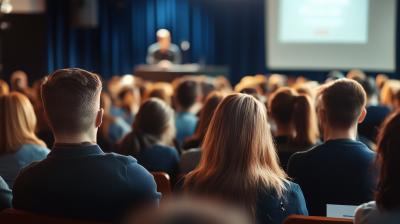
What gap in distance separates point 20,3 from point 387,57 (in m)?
8.15

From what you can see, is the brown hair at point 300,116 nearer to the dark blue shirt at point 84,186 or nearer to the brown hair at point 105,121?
the dark blue shirt at point 84,186

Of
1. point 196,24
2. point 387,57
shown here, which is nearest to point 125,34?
point 196,24

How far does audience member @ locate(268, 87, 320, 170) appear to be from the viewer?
2.45 m

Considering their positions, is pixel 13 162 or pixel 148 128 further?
pixel 148 128

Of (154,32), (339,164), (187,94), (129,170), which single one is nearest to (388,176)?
(339,164)

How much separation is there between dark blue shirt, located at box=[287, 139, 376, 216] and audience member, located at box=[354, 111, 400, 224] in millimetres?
635

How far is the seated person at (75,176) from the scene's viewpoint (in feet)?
4.58

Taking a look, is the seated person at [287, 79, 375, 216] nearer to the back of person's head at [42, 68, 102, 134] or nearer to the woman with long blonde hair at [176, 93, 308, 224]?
the woman with long blonde hair at [176, 93, 308, 224]

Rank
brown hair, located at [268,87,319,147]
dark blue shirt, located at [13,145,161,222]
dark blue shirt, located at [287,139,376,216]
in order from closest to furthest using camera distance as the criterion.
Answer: dark blue shirt, located at [13,145,161,222], dark blue shirt, located at [287,139,376,216], brown hair, located at [268,87,319,147]

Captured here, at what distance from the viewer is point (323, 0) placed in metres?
8.17

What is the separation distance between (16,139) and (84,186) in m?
1.07

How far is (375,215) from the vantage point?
3.93ft

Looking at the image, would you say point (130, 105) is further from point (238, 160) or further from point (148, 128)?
point (238, 160)

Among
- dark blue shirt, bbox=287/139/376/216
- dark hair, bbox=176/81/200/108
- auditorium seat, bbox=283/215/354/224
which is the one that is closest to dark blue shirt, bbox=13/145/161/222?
auditorium seat, bbox=283/215/354/224
